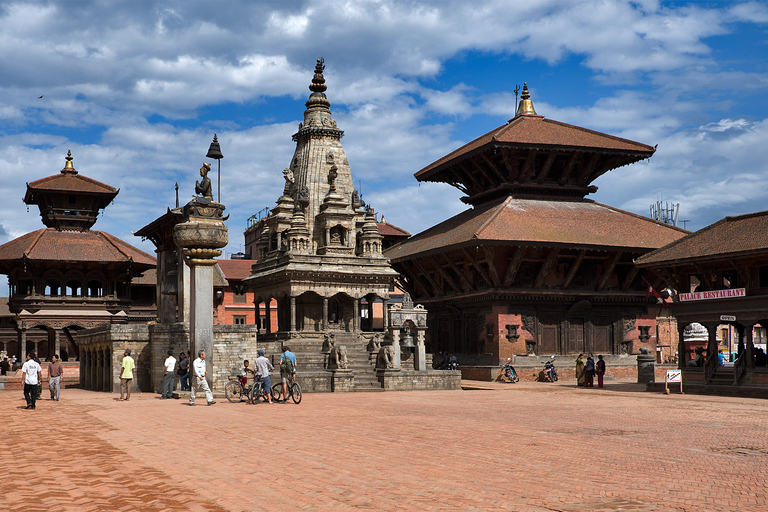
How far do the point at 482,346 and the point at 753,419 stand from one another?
21904 millimetres

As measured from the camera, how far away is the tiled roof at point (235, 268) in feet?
208

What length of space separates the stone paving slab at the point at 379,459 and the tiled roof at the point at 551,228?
17510mm

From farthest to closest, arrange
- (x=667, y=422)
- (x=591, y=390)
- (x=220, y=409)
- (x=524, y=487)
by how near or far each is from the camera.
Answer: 1. (x=591, y=390)
2. (x=220, y=409)
3. (x=667, y=422)
4. (x=524, y=487)

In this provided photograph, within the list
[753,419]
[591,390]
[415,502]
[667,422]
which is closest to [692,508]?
[415,502]

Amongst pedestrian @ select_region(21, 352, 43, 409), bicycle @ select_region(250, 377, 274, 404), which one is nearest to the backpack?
bicycle @ select_region(250, 377, 274, 404)

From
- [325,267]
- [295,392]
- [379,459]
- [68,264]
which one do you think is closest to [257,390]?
[295,392]

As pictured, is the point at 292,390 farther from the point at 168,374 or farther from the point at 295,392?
the point at 168,374

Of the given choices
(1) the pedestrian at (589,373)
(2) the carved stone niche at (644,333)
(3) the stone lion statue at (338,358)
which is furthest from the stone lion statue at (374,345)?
(2) the carved stone niche at (644,333)

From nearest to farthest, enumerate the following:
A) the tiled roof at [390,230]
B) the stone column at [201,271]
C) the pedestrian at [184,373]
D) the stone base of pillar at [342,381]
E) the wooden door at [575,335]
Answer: the pedestrian at [184,373]
the stone column at [201,271]
the stone base of pillar at [342,381]
the wooden door at [575,335]
the tiled roof at [390,230]

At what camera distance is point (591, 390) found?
31.6 m

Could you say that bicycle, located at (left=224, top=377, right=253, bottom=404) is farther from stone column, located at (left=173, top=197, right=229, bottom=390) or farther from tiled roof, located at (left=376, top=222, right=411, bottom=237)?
tiled roof, located at (left=376, top=222, right=411, bottom=237)

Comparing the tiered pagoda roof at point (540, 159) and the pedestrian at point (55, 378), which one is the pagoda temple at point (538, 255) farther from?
the pedestrian at point (55, 378)

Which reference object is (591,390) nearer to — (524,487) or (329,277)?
(329,277)

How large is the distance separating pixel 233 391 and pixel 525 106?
3241 cm
